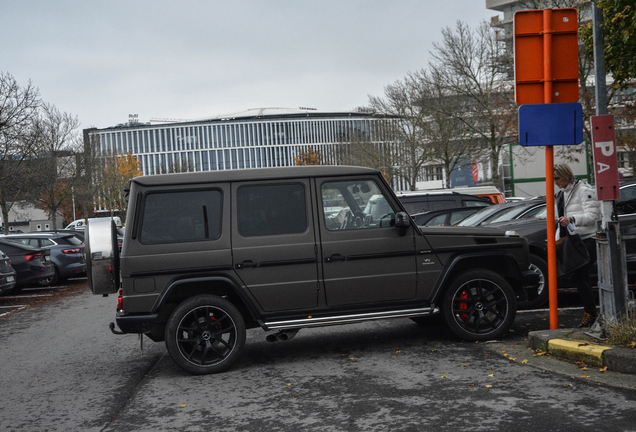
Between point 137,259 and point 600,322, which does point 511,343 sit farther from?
point 137,259

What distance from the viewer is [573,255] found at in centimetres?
723

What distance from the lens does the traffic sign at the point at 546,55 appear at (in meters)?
7.18

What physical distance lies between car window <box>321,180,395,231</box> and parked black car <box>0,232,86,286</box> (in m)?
14.5

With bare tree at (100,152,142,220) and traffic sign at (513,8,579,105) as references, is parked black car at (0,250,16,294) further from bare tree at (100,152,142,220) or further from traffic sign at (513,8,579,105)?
bare tree at (100,152,142,220)

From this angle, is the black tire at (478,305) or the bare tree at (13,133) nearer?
the black tire at (478,305)

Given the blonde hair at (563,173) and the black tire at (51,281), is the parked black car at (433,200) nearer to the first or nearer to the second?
the black tire at (51,281)

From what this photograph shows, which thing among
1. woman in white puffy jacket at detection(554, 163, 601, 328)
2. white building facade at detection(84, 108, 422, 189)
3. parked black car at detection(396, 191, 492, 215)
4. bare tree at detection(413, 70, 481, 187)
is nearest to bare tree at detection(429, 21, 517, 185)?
bare tree at detection(413, 70, 481, 187)

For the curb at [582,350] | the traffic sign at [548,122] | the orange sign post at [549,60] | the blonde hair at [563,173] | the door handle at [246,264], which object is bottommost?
the curb at [582,350]

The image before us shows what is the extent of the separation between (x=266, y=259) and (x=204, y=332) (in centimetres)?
93

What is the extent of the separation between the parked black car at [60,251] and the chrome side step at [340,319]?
47.0 feet

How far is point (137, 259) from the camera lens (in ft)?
21.1

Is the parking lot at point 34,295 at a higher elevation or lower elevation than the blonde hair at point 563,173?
lower

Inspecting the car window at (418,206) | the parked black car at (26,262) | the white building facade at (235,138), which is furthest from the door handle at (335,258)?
the white building facade at (235,138)

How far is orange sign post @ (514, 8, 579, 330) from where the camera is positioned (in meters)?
7.18
